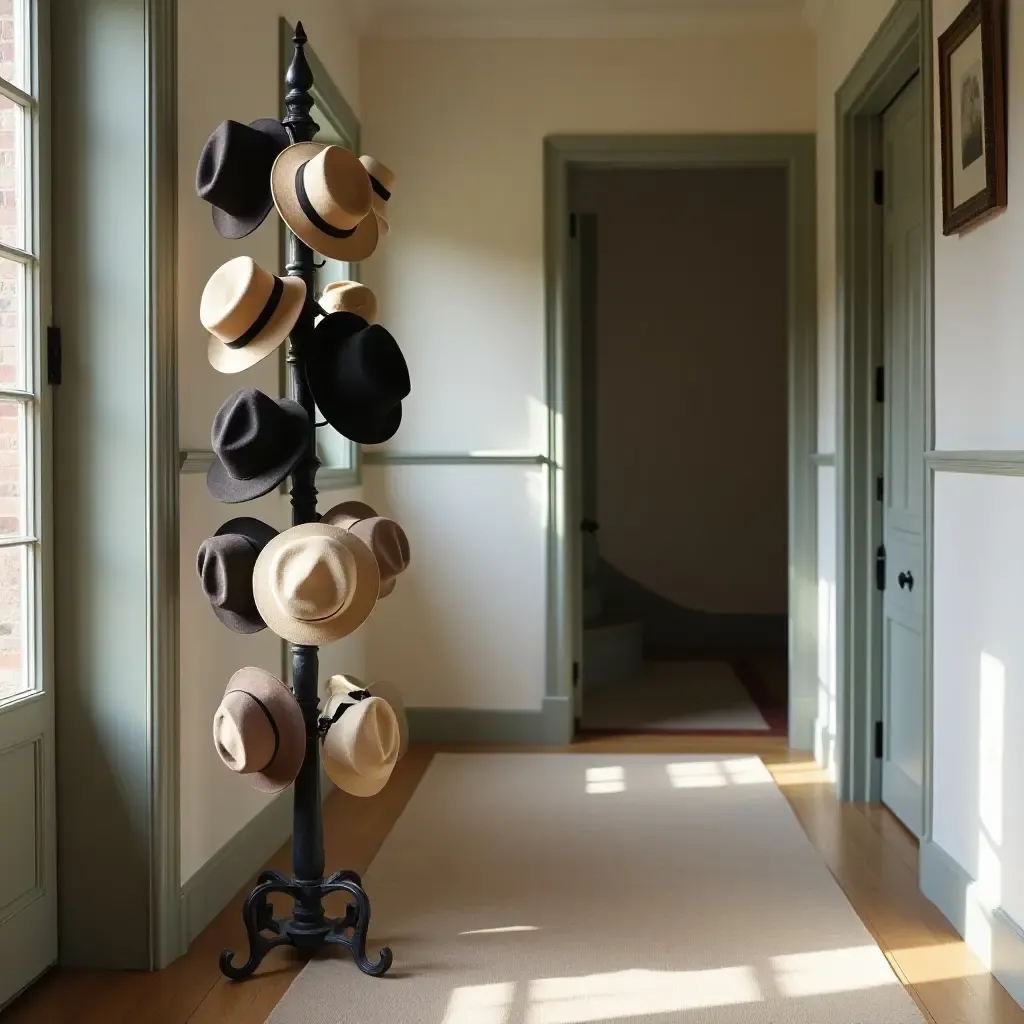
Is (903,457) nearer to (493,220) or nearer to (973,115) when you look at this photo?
(973,115)

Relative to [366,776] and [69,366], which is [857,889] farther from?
[69,366]

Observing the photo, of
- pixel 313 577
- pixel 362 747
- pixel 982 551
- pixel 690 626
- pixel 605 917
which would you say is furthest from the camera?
pixel 690 626

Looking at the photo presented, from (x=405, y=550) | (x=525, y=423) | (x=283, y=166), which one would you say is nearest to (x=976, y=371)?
(x=405, y=550)

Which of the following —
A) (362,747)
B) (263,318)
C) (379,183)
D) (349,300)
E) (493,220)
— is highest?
(493,220)

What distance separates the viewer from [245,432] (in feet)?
7.89

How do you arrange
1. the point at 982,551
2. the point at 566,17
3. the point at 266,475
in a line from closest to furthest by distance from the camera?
the point at 266,475 → the point at 982,551 → the point at 566,17

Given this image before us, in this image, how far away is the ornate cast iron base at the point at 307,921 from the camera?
260 centimetres

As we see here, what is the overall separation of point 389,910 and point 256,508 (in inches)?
44.9

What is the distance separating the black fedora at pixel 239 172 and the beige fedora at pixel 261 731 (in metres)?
0.98

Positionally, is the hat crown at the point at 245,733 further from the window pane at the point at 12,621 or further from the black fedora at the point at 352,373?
the black fedora at the point at 352,373

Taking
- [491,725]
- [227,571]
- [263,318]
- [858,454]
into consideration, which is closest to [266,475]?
[227,571]

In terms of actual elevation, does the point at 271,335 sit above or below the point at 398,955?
above

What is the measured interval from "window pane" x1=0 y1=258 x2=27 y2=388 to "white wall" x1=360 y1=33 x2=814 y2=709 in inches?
98.0

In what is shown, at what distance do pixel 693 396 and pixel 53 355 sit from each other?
17.3ft
